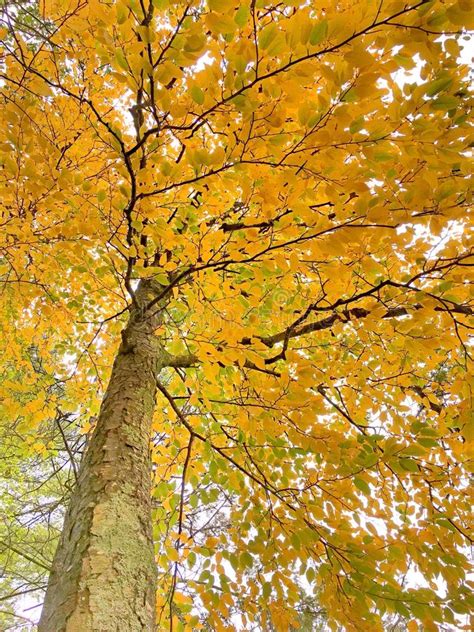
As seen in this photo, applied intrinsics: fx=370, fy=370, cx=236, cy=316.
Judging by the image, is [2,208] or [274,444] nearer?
[274,444]

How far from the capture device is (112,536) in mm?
1157

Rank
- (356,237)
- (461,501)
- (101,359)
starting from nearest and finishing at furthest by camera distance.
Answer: (356,237)
(461,501)
(101,359)

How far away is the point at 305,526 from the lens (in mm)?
1534

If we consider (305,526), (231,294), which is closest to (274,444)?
(305,526)

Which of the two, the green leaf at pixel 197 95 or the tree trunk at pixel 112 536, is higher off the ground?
the green leaf at pixel 197 95

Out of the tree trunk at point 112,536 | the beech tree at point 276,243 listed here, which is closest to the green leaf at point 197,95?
the beech tree at point 276,243

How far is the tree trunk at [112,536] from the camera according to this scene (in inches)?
37.8

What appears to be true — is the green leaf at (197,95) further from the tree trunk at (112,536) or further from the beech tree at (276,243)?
the tree trunk at (112,536)

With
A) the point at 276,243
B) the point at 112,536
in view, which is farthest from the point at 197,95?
the point at 112,536

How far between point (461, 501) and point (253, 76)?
2.39 meters

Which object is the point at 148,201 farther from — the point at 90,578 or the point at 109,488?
the point at 90,578

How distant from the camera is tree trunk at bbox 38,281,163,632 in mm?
959

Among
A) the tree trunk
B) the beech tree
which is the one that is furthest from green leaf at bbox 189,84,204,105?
the tree trunk

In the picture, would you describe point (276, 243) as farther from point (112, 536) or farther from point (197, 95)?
point (112, 536)
